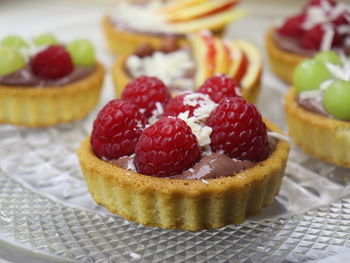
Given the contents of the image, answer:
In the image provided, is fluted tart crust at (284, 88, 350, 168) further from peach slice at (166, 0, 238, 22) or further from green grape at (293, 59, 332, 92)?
peach slice at (166, 0, 238, 22)

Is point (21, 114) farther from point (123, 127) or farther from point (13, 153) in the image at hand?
point (123, 127)

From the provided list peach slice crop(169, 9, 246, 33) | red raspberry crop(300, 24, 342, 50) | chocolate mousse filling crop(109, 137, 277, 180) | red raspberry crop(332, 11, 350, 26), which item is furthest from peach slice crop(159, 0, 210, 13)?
chocolate mousse filling crop(109, 137, 277, 180)

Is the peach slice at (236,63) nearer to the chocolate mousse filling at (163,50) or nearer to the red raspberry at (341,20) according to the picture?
the chocolate mousse filling at (163,50)

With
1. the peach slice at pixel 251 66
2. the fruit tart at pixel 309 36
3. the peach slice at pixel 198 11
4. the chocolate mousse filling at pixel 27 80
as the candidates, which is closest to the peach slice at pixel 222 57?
the peach slice at pixel 251 66

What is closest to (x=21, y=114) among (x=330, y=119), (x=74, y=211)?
(x=74, y=211)

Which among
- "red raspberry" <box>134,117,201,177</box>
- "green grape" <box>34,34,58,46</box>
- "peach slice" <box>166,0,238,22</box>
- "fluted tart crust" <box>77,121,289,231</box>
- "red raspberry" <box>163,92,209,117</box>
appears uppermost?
"peach slice" <box>166,0,238,22</box>

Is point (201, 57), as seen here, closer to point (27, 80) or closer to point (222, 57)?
point (222, 57)
